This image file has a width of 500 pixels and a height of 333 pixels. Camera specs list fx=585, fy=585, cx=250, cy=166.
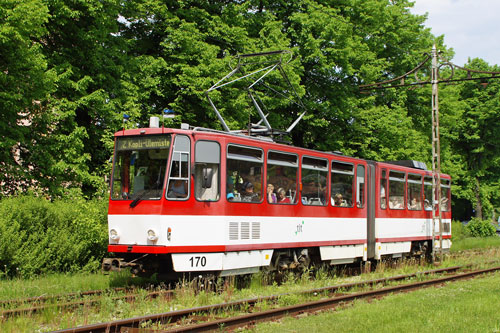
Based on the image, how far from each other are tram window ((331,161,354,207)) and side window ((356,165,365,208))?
37 cm

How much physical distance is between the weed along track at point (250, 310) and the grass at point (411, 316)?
304 millimetres

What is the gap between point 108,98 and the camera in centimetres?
2116

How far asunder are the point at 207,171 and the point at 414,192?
419 inches

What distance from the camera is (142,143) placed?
11711mm

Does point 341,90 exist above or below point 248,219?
above

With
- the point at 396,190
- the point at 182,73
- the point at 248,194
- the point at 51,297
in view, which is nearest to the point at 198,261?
the point at 248,194

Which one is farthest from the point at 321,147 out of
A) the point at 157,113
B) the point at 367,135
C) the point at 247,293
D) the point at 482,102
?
the point at 482,102

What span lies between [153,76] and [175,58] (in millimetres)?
1303

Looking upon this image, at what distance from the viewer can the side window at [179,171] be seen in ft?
36.6

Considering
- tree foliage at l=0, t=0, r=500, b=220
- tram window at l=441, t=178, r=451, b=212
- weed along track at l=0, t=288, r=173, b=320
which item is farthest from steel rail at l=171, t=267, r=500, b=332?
tree foliage at l=0, t=0, r=500, b=220

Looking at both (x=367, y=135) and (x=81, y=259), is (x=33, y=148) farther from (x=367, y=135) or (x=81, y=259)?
(x=367, y=135)

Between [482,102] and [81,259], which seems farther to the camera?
[482,102]

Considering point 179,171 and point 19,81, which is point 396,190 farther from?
point 19,81

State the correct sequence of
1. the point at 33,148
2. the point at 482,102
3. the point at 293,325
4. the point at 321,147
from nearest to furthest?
1. the point at 293,325
2. the point at 33,148
3. the point at 321,147
4. the point at 482,102
